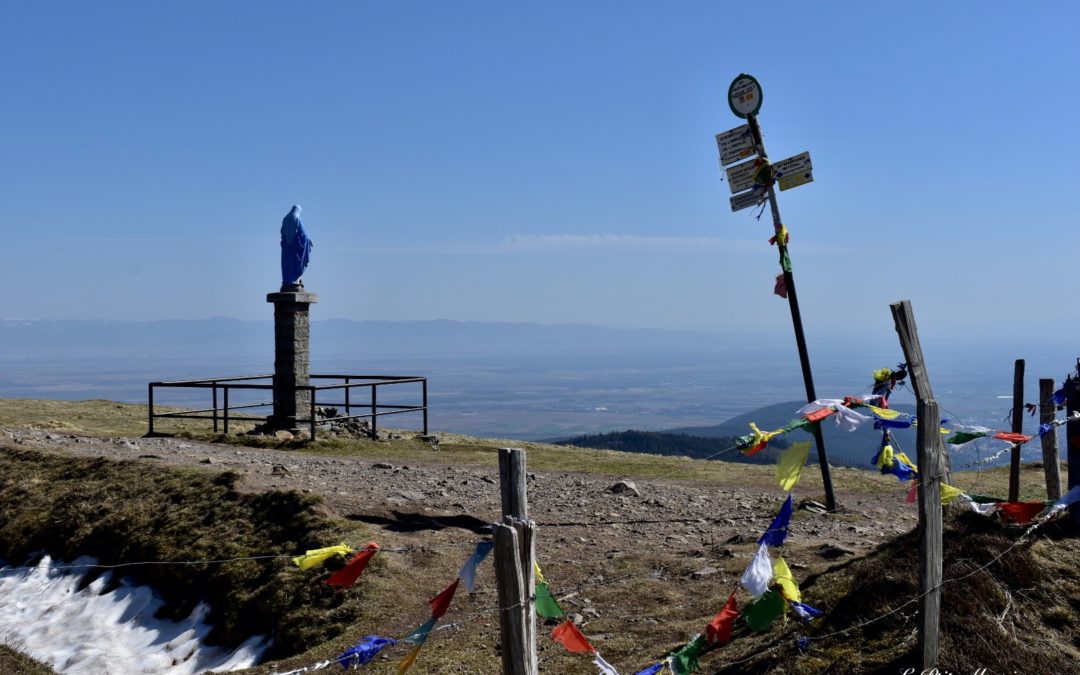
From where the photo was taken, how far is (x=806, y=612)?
7.35 meters

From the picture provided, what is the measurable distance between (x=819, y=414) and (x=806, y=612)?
200cm

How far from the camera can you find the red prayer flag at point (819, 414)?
6.11 meters

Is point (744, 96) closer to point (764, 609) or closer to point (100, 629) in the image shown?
point (764, 609)

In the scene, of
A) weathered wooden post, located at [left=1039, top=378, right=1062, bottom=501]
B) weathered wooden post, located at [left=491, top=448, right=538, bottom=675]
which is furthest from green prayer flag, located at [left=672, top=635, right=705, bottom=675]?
weathered wooden post, located at [left=1039, top=378, right=1062, bottom=501]

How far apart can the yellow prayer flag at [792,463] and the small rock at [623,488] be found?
8.70m

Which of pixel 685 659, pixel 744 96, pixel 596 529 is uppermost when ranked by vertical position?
pixel 744 96

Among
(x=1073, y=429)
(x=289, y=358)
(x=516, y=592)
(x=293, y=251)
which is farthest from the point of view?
(x=293, y=251)

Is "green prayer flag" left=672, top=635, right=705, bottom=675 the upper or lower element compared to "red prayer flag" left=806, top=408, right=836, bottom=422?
lower

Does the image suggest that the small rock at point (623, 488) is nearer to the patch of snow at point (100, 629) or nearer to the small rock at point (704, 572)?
the small rock at point (704, 572)

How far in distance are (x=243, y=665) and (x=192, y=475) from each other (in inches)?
232

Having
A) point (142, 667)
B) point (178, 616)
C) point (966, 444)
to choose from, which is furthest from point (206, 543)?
point (966, 444)

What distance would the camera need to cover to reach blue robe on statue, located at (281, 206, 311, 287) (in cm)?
2453

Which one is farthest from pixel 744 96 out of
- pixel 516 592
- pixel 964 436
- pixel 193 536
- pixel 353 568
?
pixel 193 536

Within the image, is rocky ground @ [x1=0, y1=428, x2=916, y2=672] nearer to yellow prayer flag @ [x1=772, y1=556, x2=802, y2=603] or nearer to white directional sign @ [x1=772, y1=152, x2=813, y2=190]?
yellow prayer flag @ [x1=772, y1=556, x2=802, y2=603]
